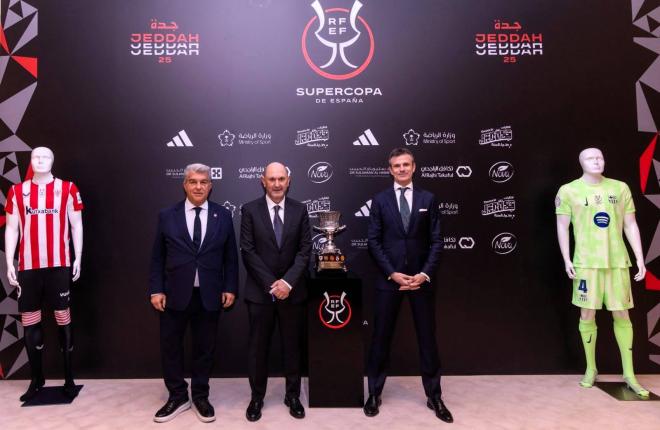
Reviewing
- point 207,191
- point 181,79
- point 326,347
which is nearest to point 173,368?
point 326,347

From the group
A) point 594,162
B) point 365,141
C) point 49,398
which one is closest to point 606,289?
point 594,162

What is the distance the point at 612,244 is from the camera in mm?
3396

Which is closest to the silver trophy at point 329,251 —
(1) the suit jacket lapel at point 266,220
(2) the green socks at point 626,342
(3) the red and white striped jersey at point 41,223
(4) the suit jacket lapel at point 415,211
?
(1) the suit jacket lapel at point 266,220

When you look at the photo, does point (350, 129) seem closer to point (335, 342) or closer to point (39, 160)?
point (335, 342)

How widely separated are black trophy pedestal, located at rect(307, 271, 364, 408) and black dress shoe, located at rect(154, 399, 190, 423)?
0.94m

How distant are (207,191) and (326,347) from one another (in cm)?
144

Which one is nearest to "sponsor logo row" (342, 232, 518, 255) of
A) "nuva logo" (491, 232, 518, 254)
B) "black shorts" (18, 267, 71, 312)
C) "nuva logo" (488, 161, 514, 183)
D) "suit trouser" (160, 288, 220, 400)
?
"nuva logo" (491, 232, 518, 254)

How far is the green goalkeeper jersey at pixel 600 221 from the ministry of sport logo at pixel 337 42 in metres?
2.22

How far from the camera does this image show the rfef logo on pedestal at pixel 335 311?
119 inches

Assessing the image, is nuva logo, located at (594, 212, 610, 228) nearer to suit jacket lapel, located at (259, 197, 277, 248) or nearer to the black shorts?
suit jacket lapel, located at (259, 197, 277, 248)

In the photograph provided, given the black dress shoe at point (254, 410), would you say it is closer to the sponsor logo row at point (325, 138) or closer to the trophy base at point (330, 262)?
the trophy base at point (330, 262)

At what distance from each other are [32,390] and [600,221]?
4.86m

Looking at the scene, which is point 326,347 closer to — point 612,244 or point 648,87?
point 612,244

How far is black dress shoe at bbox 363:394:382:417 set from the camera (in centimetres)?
296
